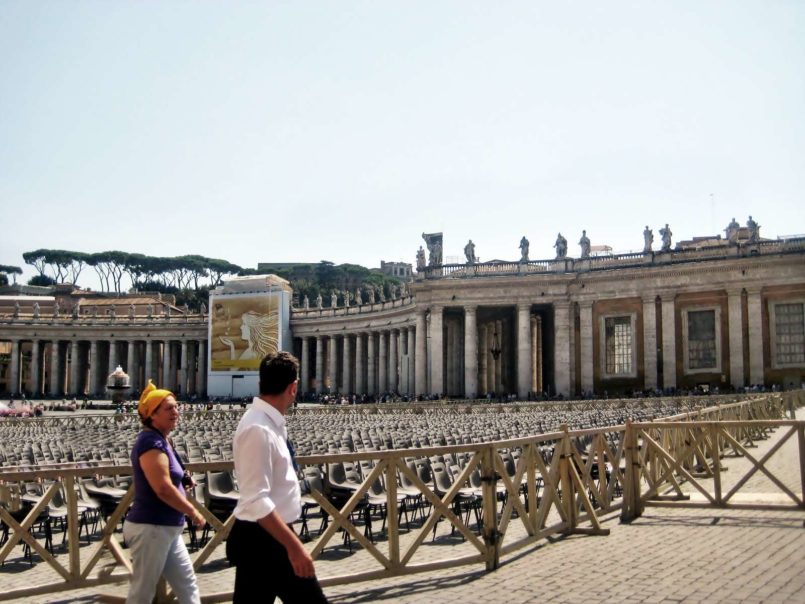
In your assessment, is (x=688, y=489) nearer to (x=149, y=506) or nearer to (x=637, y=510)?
→ (x=637, y=510)

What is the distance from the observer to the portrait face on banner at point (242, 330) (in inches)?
3250

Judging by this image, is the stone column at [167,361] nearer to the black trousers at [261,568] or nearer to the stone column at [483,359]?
the stone column at [483,359]

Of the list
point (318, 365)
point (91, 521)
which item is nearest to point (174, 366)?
point (318, 365)

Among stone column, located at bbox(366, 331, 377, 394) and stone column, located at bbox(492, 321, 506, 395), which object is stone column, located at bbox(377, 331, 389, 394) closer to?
stone column, located at bbox(366, 331, 377, 394)

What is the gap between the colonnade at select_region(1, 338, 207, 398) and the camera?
96.4m

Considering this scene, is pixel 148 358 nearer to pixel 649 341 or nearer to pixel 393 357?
pixel 393 357

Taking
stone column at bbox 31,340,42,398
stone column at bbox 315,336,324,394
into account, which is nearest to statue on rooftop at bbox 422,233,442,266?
stone column at bbox 315,336,324,394

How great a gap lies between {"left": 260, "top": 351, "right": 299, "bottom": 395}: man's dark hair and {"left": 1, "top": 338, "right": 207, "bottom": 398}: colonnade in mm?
91513

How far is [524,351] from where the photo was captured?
58.9 meters

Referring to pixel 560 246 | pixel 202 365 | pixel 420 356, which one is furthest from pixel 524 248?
pixel 202 365

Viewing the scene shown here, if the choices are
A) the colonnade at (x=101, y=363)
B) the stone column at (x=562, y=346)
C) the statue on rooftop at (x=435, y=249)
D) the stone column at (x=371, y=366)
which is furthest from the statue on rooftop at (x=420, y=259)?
the colonnade at (x=101, y=363)

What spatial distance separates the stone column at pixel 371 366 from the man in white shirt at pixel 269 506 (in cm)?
7358

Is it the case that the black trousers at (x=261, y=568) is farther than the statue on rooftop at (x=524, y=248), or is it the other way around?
the statue on rooftop at (x=524, y=248)

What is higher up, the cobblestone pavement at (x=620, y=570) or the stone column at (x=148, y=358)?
the stone column at (x=148, y=358)
